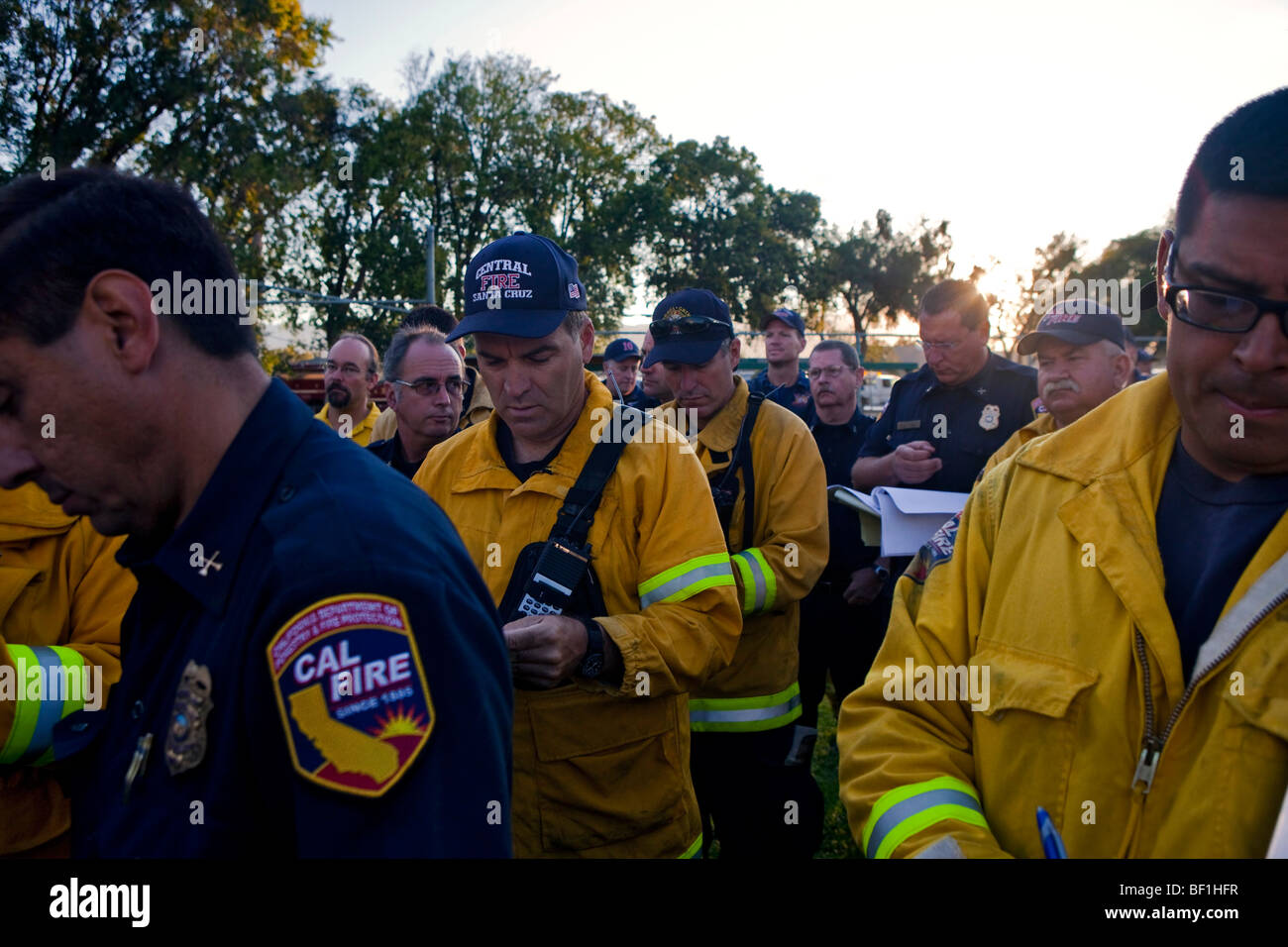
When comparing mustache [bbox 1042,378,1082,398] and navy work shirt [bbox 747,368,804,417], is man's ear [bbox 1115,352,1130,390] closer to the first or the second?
mustache [bbox 1042,378,1082,398]

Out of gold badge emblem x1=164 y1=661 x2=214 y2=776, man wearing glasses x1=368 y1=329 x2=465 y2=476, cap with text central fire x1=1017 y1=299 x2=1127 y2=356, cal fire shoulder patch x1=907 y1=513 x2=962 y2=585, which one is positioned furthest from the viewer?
man wearing glasses x1=368 y1=329 x2=465 y2=476

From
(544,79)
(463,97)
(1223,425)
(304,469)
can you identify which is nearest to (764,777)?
(1223,425)

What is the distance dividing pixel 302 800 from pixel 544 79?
125 feet

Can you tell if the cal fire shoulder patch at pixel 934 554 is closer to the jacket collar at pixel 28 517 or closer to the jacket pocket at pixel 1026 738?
the jacket pocket at pixel 1026 738

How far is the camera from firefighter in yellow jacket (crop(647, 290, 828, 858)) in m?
3.47

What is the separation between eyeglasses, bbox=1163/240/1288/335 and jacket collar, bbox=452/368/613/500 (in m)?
1.52

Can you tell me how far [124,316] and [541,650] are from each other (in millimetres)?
1154

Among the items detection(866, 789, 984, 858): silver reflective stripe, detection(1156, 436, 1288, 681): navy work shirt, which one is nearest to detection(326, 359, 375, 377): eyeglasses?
detection(866, 789, 984, 858): silver reflective stripe

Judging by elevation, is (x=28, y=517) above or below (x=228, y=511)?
below

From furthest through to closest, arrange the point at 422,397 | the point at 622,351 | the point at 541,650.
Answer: the point at 622,351
the point at 422,397
the point at 541,650

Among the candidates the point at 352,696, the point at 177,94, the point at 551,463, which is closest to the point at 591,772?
the point at 551,463

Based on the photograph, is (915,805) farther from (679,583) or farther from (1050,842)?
(679,583)

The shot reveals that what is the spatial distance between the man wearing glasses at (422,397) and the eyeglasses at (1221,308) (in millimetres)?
3259

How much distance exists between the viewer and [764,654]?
3.50 meters
